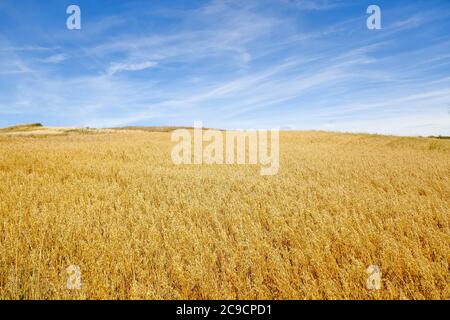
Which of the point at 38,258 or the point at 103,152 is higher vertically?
the point at 103,152

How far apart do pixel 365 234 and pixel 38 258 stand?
4692 mm

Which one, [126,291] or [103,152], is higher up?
[103,152]

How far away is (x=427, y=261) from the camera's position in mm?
3832

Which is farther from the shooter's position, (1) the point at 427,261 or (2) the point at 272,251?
(2) the point at 272,251

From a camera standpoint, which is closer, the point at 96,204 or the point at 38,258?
the point at 38,258

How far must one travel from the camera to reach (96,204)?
6133 mm

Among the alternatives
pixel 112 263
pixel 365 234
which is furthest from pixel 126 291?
pixel 365 234

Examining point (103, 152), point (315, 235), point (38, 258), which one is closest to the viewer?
point (38, 258)
